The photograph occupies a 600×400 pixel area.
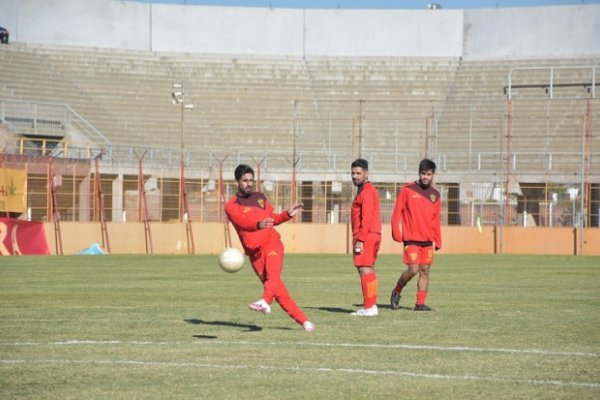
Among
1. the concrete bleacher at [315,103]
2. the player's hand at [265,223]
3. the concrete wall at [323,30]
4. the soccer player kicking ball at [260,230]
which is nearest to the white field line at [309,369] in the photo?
the soccer player kicking ball at [260,230]

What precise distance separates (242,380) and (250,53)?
57.6m

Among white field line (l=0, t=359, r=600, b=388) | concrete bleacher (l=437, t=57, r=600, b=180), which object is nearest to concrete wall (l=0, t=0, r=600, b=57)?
concrete bleacher (l=437, t=57, r=600, b=180)

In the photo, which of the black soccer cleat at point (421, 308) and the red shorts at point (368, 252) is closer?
the red shorts at point (368, 252)

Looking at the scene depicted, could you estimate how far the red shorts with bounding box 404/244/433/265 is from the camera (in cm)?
1569

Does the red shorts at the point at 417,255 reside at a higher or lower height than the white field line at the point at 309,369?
higher

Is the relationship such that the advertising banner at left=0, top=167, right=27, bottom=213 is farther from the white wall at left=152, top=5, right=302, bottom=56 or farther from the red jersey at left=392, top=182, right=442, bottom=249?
the white wall at left=152, top=5, right=302, bottom=56

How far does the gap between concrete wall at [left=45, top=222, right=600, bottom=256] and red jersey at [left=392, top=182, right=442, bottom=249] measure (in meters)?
25.4

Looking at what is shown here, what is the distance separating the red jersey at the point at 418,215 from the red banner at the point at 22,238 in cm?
2134

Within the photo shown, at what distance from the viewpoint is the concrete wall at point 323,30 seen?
65062mm

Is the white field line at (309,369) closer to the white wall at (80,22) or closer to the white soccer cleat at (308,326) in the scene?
the white soccer cleat at (308,326)

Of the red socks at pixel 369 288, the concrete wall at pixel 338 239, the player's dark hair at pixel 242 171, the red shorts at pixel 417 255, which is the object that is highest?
the player's dark hair at pixel 242 171

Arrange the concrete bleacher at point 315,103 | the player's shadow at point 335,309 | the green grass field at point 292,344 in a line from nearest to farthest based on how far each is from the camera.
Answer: the green grass field at point 292,344 < the player's shadow at point 335,309 < the concrete bleacher at point 315,103

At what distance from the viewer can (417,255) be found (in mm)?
15719

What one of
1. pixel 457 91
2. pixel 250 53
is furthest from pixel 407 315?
pixel 250 53
